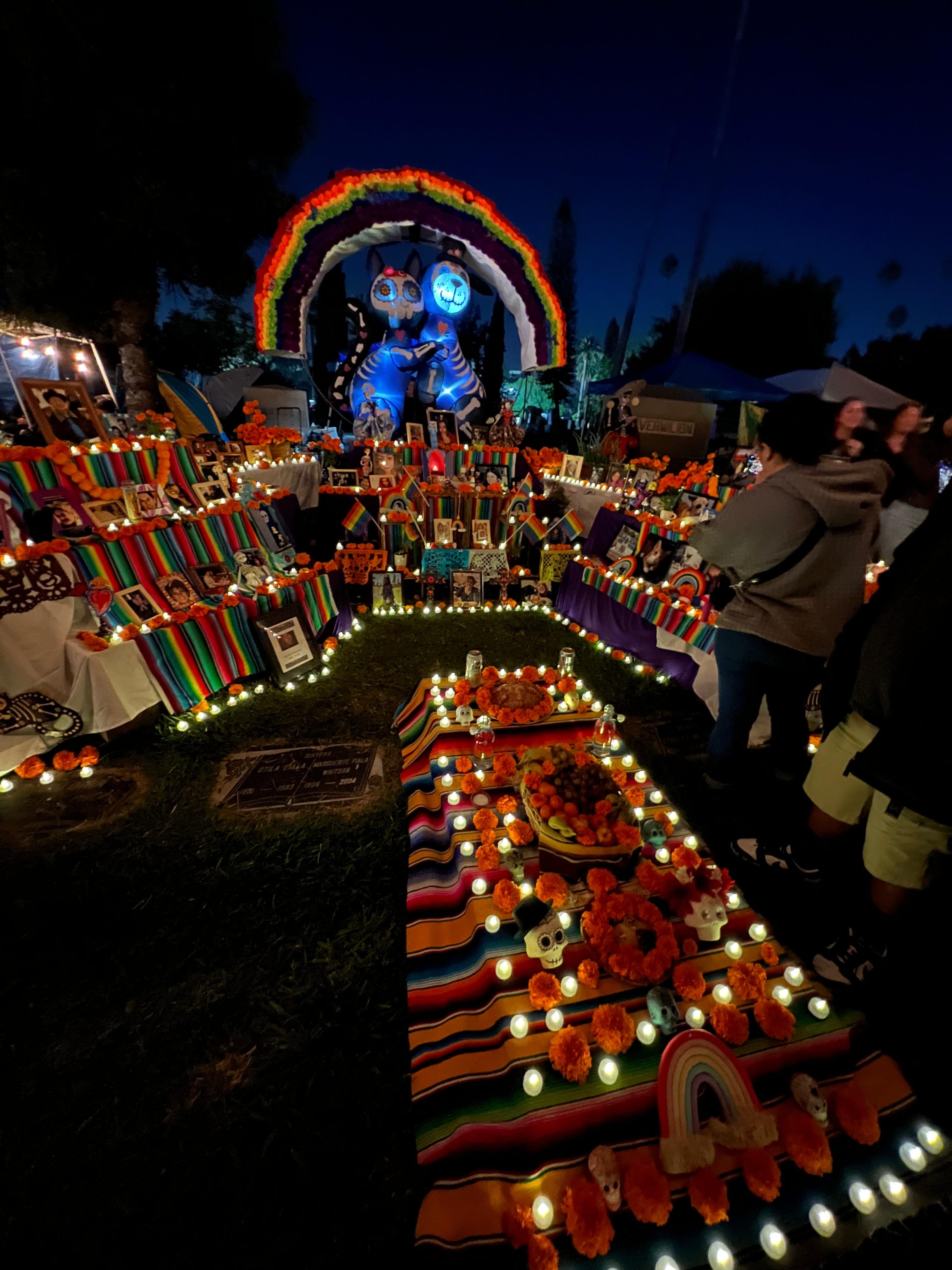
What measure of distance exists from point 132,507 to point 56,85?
401 inches

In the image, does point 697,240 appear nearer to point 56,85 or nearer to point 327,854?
point 56,85

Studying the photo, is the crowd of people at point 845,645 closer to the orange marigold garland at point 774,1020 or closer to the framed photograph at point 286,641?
the orange marigold garland at point 774,1020

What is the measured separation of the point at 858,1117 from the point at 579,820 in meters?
1.22

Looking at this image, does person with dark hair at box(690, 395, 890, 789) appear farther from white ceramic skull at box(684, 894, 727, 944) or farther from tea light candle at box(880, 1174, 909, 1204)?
tea light candle at box(880, 1174, 909, 1204)

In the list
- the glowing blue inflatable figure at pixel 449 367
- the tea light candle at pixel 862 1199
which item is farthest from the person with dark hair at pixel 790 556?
the glowing blue inflatable figure at pixel 449 367

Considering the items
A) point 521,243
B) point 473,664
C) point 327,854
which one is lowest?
point 327,854

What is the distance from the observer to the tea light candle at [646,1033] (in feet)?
5.90

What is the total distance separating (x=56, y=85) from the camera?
855 cm

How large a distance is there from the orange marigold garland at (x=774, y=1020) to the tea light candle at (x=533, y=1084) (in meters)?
0.84

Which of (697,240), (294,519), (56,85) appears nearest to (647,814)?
(294,519)

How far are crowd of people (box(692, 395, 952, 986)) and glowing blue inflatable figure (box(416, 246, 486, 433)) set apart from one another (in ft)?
22.1

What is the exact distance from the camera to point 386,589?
6391 mm

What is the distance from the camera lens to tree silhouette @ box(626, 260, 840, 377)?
82.9 ft

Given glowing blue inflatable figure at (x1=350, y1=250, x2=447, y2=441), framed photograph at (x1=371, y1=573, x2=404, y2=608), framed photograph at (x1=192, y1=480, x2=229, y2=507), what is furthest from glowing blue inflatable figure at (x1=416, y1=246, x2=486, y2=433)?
framed photograph at (x1=192, y1=480, x2=229, y2=507)
